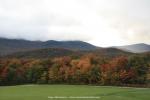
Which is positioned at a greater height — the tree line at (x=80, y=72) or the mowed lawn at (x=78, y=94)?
the tree line at (x=80, y=72)

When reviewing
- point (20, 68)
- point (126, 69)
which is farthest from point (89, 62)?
point (20, 68)

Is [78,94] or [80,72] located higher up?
[80,72]

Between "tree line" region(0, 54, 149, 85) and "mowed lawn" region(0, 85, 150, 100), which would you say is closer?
"mowed lawn" region(0, 85, 150, 100)

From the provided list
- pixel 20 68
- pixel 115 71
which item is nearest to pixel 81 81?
pixel 115 71

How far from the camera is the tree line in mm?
123875

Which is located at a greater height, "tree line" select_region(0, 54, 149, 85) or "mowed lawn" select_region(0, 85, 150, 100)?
"tree line" select_region(0, 54, 149, 85)

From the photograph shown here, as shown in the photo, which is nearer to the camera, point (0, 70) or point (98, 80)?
point (98, 80)

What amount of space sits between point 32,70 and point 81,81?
19133mm

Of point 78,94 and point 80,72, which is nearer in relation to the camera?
point 78,94

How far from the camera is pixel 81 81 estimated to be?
128 m

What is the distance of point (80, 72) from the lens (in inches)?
5118

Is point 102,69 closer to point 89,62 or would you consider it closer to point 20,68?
point 89,62

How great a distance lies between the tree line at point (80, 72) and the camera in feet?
406

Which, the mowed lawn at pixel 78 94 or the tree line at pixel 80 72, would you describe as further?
the tree line at pixel 80 72
